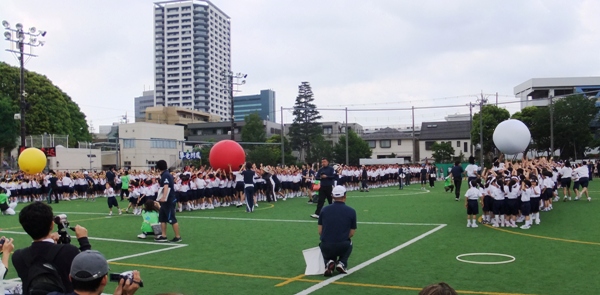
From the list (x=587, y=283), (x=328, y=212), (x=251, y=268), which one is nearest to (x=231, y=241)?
(x=251, y=268)

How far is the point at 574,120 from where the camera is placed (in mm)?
53625

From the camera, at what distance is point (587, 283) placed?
25.9 feet

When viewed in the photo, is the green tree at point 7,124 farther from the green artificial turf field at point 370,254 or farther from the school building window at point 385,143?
the school building window at point 385,143

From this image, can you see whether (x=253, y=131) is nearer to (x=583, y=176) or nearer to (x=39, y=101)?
(x=39, y=101)

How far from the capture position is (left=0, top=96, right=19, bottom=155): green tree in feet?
153

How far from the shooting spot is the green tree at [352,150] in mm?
65000

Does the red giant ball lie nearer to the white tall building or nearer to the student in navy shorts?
the student in navy shorts

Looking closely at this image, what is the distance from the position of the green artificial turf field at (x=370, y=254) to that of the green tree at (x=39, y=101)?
38.2 m

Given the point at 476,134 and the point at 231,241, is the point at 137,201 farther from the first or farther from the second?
the point at 476,134

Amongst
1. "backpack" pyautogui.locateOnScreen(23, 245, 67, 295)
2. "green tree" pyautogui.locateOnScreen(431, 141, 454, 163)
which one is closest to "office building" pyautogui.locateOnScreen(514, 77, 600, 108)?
"green tree" pyautogui.locateOnScreen(431, 141, 454, 163)

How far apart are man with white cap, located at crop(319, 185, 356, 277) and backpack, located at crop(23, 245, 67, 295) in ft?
16.1

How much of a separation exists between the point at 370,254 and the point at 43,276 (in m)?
7.41

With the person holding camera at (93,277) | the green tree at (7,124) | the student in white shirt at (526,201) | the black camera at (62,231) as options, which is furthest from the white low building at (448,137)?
the person holding camera at (93,277)

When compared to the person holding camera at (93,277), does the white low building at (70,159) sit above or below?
above
